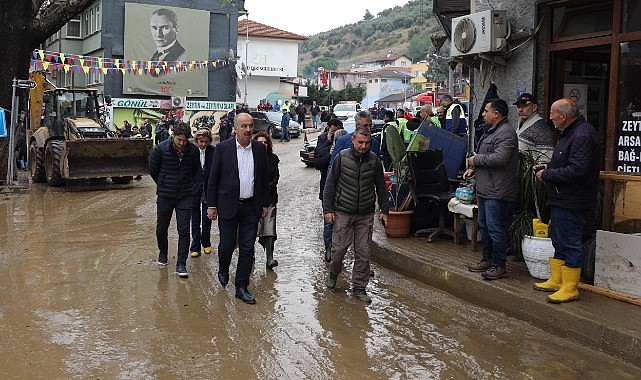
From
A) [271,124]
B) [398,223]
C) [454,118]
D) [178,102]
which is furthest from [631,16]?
[178,102]

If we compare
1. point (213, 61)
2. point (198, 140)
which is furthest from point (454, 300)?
point (213, 61)

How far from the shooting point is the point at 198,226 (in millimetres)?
9086

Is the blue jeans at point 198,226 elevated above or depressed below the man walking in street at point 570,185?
below

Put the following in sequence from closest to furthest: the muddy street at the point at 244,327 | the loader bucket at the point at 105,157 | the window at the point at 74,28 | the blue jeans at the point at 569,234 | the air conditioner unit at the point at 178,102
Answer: the muddy street at the point at 244,327
the blue jeans at the point at 569,234
the loader bucket at the point at 105,157
the air conditioner unit at the point at 178,102
the window at the point at 74,28

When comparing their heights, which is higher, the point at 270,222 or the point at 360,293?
the point at 270,222

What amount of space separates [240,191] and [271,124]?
29.1 meters

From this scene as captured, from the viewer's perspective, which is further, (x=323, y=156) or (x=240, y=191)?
(x=323, y=156)

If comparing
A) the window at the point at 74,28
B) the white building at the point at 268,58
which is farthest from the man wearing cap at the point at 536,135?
the white building at the point at 268,58

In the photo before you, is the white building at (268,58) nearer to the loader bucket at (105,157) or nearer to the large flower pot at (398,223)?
the loader bucket at (105,157)

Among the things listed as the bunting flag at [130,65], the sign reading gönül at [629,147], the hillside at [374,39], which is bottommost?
the sign reading gönül at [629,147]

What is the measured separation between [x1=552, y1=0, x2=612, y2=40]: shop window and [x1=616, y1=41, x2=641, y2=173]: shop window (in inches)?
16.7

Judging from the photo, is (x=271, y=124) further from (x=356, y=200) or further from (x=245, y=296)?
(x=245, y=296)

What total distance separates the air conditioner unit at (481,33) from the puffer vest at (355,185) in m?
2.84

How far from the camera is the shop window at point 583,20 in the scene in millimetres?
7691
